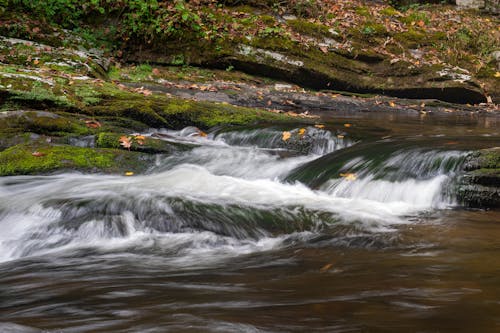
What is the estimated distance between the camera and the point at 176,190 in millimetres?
4980

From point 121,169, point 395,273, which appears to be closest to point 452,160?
point 395,273

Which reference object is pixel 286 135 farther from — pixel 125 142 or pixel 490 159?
pixel 490 159

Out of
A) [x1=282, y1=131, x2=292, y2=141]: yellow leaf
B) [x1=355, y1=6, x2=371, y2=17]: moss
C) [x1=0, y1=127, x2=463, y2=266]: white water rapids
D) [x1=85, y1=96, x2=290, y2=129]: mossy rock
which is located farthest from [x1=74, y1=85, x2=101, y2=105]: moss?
[x1=355, y1=6, x2=371, y2=17]: moss

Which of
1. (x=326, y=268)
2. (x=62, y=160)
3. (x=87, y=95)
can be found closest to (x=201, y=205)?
(x=326, y=268)

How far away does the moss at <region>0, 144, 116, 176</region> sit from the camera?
5504mm

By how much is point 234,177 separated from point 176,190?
4.71 feet

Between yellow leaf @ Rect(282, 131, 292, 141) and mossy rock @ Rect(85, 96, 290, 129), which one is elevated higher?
mossy rock @ Rect(85, 96, 290, 129)

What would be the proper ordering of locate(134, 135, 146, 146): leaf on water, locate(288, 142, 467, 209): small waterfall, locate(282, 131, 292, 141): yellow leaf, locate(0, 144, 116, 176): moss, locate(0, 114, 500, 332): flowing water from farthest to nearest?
locate(282, 131, 292, 141): yellow leaf
locate(134, 135, 146, 146): leaf on water
locate(0, 144, 116, 176): moss
locate(288, 142, 467, 209): small waterfall
locate(0, 114, 500, 332): flowing water

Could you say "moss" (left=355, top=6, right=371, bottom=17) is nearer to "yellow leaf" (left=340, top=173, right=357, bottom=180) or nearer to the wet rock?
"yellow leaf" (left=340, top=173, right=357, bottom=180)

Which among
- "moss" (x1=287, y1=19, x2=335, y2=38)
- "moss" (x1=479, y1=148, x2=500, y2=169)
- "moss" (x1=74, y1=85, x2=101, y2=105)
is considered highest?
"moss" (x1=287, y1=19, x2=335, y2=38)

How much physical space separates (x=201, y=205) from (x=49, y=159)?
2369 mm

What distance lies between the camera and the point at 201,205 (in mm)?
4430

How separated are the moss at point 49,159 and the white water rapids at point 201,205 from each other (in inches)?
7.2

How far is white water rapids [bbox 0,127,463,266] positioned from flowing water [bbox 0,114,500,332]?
0.02 meters
